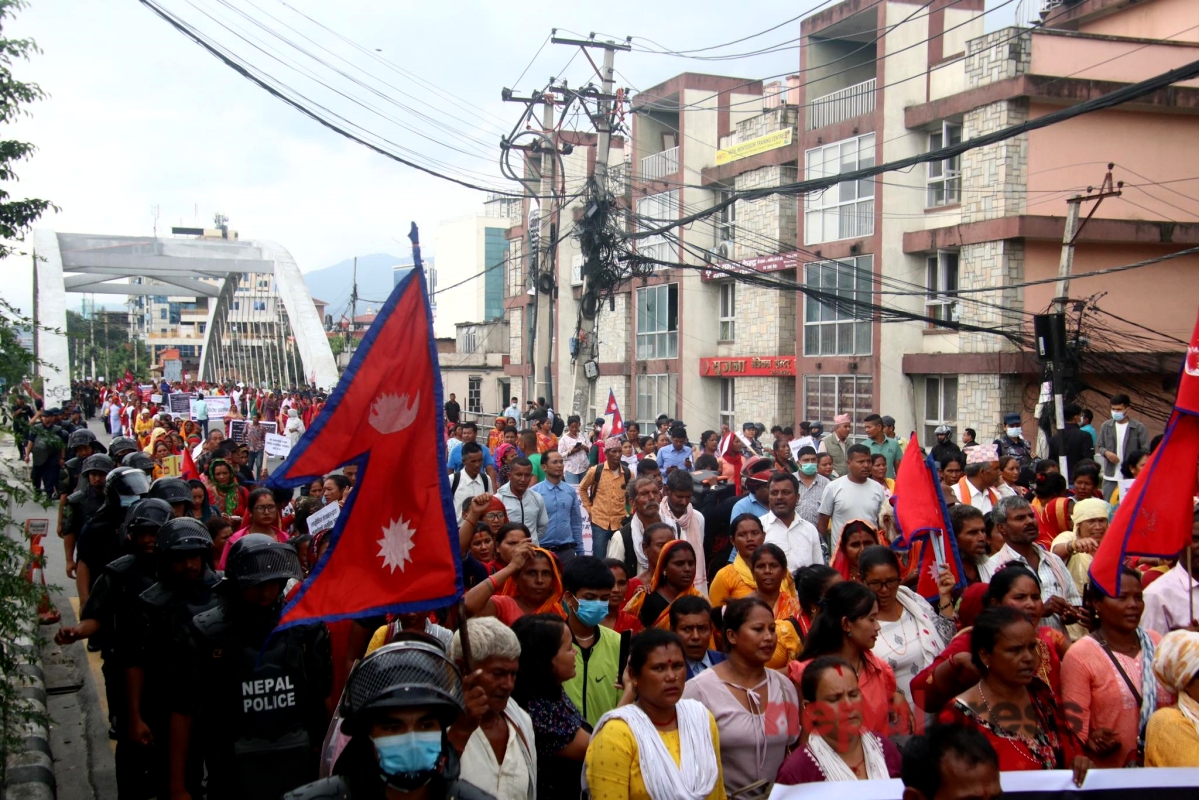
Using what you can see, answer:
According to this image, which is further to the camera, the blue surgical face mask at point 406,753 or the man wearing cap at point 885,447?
the man wearing cap at point 885,447

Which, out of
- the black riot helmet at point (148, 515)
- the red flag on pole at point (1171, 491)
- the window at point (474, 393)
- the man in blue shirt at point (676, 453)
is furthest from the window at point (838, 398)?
the window at point (474, 393)

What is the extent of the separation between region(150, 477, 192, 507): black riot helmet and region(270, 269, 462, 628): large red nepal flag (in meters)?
3.65

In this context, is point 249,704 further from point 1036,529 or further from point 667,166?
point 667,166

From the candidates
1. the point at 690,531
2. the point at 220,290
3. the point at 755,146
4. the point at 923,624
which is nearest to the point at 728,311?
the point at 755,146

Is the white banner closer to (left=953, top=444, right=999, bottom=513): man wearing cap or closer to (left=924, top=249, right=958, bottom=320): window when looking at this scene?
(left=953, top=444, right=999, bottom=513): man wearing cap

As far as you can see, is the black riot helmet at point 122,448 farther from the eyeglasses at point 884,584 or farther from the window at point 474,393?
the window at point 474,393

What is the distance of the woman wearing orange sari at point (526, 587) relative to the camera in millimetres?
4891

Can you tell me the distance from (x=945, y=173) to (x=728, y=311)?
28.1 feet

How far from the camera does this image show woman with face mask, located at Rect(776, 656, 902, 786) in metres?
3.43

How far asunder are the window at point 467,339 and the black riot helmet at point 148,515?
1582 inches

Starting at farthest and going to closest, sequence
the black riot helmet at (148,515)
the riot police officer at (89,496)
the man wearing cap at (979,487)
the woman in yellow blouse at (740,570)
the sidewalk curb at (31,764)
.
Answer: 1. the man wearing cap at (979,487)
2. the riot police officer at (89,496)
3. the woman in yellow blouse at (740,570)
4. the sidewalk curb at (31,764)
5. the black riot helmet at (148,515)

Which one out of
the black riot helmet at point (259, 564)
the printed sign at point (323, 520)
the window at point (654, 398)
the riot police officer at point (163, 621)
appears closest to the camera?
the black riot helmet at point (259, 564)

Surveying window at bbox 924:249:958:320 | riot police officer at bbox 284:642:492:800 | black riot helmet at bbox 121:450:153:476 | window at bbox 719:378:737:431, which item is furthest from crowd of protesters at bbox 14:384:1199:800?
window at bbox 719:378:737:431

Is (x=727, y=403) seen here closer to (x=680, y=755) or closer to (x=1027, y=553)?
(x=1027, y=553)
